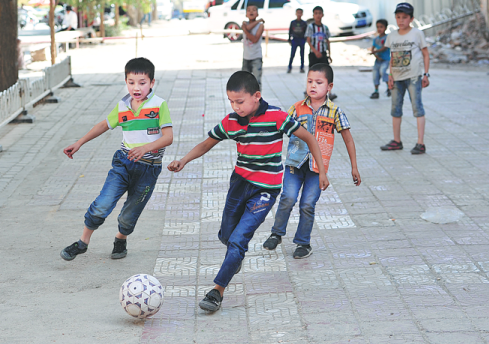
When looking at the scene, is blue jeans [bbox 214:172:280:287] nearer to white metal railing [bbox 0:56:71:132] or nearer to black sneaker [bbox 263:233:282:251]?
black sneaker [bbox 263:233:282:251]

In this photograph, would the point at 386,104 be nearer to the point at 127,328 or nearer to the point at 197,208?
the point at 197,208

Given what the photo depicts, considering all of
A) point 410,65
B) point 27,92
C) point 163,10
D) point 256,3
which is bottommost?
point 27,92

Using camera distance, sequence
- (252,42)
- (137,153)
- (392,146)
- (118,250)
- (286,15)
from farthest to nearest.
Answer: (286,15) → (252,42) → (392,146) → (118,250) → (137,153)

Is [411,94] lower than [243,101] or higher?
lower

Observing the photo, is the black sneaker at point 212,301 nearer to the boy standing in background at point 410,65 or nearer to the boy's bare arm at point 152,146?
the boy's bare arm at point 152,146

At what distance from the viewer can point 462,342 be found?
11.2ft

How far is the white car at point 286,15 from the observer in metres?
25.8

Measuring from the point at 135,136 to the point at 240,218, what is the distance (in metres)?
1.07

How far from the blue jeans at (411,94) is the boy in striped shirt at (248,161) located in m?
4.38

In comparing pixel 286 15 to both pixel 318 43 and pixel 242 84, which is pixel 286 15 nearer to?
pixel 318 43

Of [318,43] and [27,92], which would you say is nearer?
[27,92]

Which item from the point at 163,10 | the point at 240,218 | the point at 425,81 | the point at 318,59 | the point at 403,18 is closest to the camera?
the point at 240,218

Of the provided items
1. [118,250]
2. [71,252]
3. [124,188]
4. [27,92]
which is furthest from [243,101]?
[27,92]

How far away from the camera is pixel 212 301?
3.85 meters
